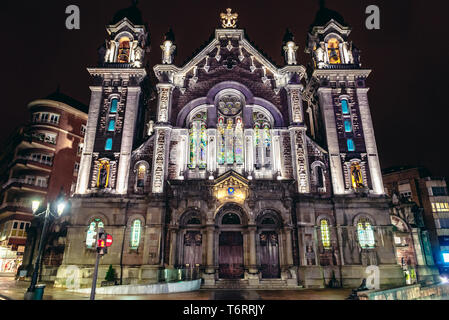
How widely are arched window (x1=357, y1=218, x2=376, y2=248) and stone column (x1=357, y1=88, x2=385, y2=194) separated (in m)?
3.08

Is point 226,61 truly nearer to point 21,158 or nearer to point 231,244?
point 231,244

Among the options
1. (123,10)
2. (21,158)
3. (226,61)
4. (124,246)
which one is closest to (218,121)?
(226,61)

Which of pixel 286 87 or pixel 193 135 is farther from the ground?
pixel 286 87

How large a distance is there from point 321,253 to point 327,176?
6.98 metres

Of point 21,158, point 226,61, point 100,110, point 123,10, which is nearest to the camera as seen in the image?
point 100,110

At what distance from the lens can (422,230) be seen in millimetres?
32406

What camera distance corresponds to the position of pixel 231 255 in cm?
2591

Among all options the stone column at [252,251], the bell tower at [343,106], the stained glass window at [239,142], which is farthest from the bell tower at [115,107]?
the bell tower at [343,106]

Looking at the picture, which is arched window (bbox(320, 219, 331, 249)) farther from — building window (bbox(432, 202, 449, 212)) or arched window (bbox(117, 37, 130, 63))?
building window (bbox(432, 202, 449, 212))

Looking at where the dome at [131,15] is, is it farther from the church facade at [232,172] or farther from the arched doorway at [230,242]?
the arched doorway at [230,242]

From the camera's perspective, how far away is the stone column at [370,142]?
90.0 ft

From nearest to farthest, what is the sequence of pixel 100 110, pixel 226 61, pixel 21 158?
pixel 100 110, pixel 226 61, pixel 21 158

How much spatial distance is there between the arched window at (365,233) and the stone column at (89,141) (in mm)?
24378

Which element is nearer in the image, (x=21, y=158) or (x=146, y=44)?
(x=146, y=44)
